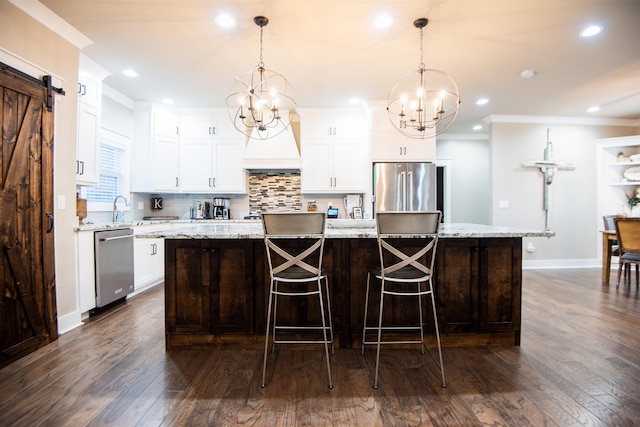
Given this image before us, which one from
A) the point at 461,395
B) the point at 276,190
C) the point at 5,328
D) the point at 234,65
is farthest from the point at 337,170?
the point at 5,328

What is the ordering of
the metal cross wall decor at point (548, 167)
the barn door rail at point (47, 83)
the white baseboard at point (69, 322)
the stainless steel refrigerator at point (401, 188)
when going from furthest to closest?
the metal cross wall decor at point (548, 167), the stainless steel refrigerator at point (401, 188), the white baseboard at point (69, 322), the barn door rail at point (47, 83)

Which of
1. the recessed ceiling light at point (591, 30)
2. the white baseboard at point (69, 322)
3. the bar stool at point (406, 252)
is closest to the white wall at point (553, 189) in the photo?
the recessed ceiling light at point (591, 30)

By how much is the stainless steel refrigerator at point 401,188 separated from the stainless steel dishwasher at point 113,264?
324 centimetres

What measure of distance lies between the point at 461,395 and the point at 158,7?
3406 mm

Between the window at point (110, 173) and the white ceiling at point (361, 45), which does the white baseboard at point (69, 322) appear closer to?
the window at point (110, 173)

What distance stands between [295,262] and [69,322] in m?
2.31

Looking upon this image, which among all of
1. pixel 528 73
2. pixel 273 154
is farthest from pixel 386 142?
pixel 528 73

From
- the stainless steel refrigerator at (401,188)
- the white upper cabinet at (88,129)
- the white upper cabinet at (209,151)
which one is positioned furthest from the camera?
the white upper cabinet at (209,151)

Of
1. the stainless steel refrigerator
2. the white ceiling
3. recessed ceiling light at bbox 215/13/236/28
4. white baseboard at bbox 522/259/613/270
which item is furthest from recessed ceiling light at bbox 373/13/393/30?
white baseboard at bbox 522/259/613/270

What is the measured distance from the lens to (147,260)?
4055 mm

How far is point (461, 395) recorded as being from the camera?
1.75m

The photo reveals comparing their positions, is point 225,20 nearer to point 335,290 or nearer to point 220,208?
point 335,290

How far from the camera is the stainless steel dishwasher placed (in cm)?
308

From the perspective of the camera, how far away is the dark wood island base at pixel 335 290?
227cm
